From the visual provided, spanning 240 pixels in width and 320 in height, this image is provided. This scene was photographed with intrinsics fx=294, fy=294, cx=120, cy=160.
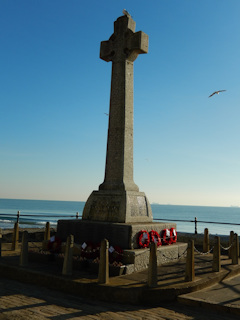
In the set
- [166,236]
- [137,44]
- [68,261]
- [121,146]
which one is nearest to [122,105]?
[121,146]

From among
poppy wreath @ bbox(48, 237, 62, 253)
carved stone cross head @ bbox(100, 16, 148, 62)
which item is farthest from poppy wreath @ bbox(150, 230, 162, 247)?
carved stone cross head @ bbox(100, 16, 148, 62)

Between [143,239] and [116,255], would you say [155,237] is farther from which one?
[116,255]

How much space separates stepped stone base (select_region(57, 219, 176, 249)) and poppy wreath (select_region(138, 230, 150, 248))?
0.38 feet

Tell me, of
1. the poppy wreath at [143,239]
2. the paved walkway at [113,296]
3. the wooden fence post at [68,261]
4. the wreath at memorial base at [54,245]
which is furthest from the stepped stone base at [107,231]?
the wooden fence post at [68,261]

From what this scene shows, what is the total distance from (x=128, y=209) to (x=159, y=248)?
1604mm

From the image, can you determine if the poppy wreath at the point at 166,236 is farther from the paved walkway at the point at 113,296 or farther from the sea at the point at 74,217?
the sea at the point at 74,217

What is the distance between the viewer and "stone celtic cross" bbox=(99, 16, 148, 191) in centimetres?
1066

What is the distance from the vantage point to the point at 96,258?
27.8ft

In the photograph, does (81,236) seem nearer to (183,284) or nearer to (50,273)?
(50,273)

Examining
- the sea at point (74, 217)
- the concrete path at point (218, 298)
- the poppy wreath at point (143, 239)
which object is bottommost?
the sea at point (74, 217)

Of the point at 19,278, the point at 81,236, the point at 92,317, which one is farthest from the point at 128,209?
the point at 92,317

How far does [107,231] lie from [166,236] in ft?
7.41

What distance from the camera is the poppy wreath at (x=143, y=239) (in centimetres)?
912

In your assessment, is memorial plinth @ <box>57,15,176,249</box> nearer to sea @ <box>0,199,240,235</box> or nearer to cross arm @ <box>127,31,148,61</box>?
cross arm @ <box>127,31,148,61</box>
